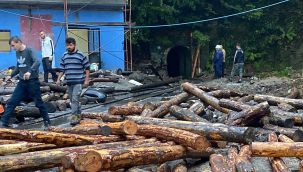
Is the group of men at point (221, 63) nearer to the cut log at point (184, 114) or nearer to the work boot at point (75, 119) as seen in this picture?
the work boot at point (75, 119)

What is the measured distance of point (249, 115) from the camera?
9109mm

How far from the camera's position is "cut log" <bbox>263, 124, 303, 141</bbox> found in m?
8.09

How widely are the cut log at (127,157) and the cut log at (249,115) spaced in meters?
2.22

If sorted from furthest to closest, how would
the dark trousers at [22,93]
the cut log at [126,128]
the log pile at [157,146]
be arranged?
the dark trousers at [22,93]
the cut log at [126,128]
the log pile at [157,146]

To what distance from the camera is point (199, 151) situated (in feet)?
23.9

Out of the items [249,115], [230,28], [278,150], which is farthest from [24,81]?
[230,28]

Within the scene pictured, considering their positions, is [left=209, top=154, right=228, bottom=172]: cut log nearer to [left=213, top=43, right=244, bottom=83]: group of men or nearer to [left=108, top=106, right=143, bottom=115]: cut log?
[left=108, top=106, right=143, bottom=115]: cut log

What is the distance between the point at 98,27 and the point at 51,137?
62.3ft

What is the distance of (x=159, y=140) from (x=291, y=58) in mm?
25625

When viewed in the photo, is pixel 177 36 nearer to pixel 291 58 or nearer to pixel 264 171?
pixel 291 58

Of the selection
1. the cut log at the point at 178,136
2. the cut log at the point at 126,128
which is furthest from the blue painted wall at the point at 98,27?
the cut log at the point at 178,136

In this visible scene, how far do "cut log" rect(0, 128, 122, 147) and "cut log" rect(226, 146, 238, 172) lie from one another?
73.7 inches

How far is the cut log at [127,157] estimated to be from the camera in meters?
5.78

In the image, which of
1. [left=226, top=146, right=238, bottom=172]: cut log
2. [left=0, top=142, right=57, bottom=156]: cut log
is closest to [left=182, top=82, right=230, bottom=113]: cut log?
[left=226, top=146, right=238, bottom=172]: cut log
